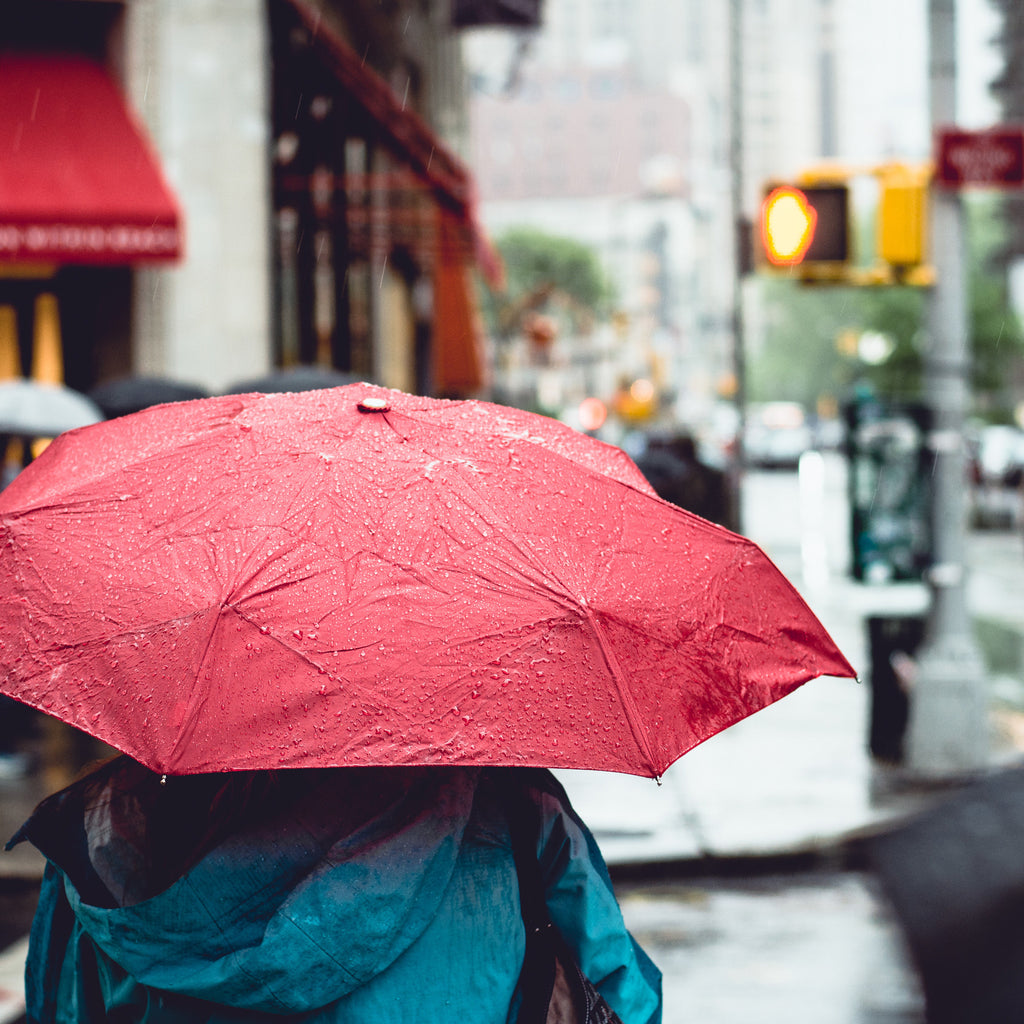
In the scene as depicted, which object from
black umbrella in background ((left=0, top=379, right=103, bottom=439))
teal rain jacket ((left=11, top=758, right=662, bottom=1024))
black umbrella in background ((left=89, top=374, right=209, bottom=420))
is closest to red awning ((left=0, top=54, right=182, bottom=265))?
black umbrella in background ((left=89, top=374, right=209, bottom=420))

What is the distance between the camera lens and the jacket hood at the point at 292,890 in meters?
2.12

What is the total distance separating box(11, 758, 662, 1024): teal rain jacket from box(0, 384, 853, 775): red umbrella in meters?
0.21

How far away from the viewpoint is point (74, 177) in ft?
34.6

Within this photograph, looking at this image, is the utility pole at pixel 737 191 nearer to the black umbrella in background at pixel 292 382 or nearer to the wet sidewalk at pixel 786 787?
the wet sidewalk at pixel 786 787

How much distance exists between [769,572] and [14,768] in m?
7.07

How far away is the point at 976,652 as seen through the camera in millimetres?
8633

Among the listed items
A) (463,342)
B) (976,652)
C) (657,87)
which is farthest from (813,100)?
(976,652)

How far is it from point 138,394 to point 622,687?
A: 7.24m

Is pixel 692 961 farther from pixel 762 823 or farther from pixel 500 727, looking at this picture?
pixel 500 727

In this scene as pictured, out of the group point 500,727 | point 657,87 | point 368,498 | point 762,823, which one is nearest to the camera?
point 500,727

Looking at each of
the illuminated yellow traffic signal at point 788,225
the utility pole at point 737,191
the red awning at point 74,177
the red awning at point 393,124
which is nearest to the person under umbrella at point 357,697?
the illuminated yellow traffic signal at point 788,225

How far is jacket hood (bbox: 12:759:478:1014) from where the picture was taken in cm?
212

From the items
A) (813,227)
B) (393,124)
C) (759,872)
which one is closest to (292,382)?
(759,872)

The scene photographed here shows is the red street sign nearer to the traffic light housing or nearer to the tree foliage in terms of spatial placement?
the traffic light housing
